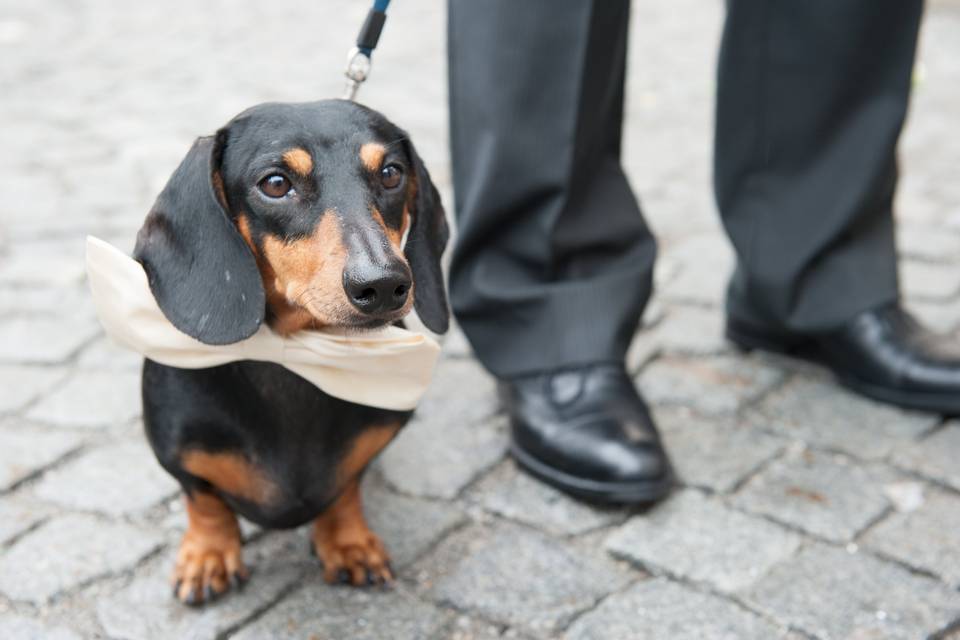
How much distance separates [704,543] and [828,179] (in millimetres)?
962

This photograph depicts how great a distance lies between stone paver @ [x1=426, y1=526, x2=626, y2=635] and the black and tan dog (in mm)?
141

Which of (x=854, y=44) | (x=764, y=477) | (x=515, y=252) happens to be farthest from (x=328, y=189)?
(x=854, y=44)

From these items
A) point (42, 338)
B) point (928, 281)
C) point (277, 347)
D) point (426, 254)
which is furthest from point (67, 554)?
point (928, 281)

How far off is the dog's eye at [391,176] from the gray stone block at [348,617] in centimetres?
73

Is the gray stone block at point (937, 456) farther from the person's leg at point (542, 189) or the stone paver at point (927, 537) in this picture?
the person's leg at point (542, 189)

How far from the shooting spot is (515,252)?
8.38 ft

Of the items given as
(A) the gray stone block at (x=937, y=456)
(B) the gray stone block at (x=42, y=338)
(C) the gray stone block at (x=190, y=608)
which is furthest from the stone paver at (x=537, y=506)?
(B) the gray stone block at (x=42, y=338)

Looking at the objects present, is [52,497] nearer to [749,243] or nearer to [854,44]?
[749,243]

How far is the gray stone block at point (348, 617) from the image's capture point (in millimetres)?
1976

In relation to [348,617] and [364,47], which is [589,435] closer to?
[348,617]

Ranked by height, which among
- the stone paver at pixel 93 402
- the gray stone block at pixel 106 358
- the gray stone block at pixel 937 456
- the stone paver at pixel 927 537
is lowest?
the stone paver at pixel 93 402

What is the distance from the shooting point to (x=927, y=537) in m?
2.20

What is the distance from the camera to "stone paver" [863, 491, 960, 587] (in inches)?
83.4

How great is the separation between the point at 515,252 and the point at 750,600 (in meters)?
0.91
